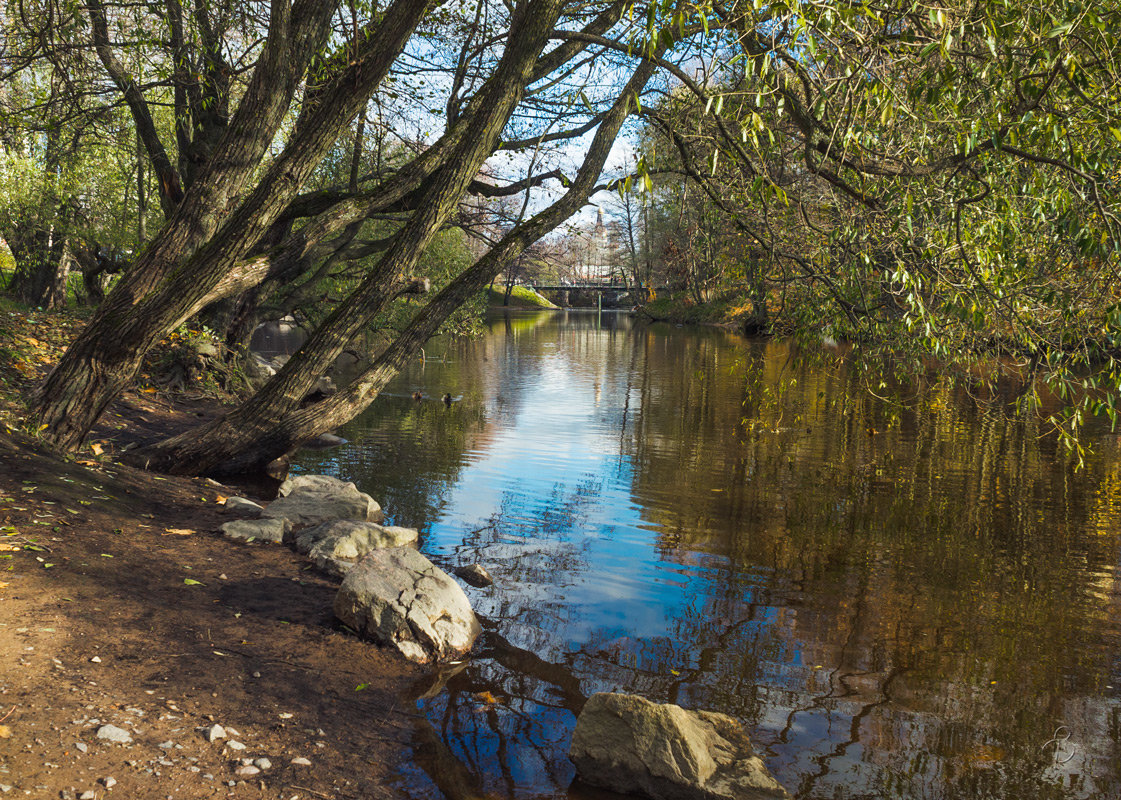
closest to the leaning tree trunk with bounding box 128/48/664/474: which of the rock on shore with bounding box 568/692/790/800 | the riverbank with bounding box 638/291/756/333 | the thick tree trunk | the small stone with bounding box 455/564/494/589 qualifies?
the thick tree trunk

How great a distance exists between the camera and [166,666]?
453 cm

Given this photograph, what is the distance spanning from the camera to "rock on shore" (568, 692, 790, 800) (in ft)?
14.1

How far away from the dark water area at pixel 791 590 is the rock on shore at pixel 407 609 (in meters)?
0.28

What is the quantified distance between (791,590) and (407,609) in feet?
13.3

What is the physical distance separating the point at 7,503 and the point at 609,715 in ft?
16.7

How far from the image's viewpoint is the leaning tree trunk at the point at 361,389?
9156 millimetres

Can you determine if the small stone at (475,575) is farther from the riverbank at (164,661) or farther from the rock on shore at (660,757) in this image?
the rock on shore at (660,757)

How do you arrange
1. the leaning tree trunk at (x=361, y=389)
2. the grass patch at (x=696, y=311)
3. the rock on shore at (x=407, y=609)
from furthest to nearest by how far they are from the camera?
1. the grass patch at (x=696, y=311)
2. the leaning tree trunk at (x=361, y=389)
3. the rock on shore at (x=407, y=609)

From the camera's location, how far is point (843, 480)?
39.7ft

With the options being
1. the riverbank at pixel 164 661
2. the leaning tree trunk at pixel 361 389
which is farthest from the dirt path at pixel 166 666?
the leaning tree trunk at pixel 361 389

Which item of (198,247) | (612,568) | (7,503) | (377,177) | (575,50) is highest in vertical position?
(575,50)

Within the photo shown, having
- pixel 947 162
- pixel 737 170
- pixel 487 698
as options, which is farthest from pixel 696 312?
pixel 487 698

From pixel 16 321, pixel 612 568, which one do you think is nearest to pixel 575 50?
pixel 612 568

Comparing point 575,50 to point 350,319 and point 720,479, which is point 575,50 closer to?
point 350,319
